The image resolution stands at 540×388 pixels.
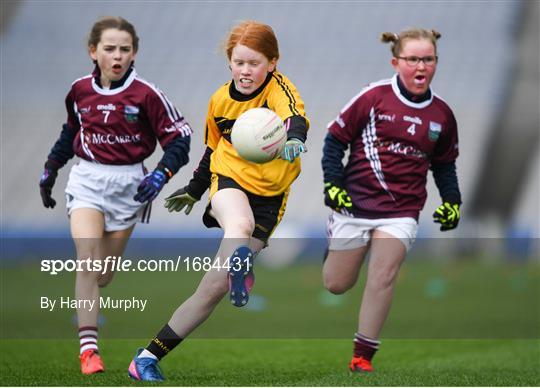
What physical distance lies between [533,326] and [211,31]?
15.3 metres

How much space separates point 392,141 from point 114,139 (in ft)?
5.35

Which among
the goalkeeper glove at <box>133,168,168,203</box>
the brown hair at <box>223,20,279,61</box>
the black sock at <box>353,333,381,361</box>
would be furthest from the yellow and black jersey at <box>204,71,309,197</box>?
the black sock at <box>353,333,381,361</box>

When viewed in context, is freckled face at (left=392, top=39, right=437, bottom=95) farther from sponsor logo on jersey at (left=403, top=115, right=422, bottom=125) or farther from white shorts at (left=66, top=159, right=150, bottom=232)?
white shorts at (left=66, top=159, right=150, bottom=232)

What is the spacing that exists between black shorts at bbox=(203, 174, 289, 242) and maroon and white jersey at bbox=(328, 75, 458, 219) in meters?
0.81

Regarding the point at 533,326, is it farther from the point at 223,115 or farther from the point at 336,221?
the point at 223,115

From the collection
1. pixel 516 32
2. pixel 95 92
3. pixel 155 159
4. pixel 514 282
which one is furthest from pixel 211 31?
pixel 95 92

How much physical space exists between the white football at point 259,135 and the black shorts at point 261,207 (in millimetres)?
293

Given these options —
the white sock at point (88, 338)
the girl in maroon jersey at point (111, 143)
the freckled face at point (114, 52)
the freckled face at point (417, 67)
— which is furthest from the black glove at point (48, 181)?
the freckled face at point (417, 67)

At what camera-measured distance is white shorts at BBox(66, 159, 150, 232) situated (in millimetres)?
5867

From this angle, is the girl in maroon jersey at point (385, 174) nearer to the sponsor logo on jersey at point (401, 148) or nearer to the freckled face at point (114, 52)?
the sponsor logo on jersey at point (401, 148)

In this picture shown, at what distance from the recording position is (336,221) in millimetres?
5957

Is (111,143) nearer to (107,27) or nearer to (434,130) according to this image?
(107,27)

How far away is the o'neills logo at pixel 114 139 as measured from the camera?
19.2ft

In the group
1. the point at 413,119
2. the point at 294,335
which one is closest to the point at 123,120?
the point at 413,119
